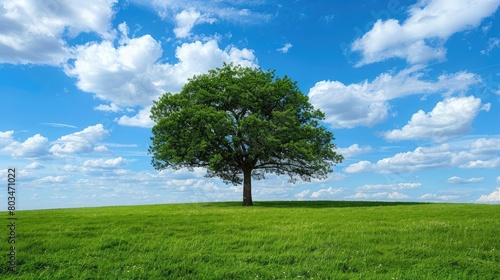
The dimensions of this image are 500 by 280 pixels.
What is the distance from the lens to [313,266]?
43.8ft

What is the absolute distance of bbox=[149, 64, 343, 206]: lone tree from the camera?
4156 centimetres

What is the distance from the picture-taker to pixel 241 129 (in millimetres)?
40906

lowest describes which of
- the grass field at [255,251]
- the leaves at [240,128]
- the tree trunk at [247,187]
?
the grass field at [255,251]

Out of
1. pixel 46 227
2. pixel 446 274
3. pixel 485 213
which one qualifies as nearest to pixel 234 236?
pixel 446 274

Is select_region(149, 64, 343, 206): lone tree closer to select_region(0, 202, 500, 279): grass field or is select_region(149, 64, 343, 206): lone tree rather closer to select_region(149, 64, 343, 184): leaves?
select_region(149, 64, 343, 184): leaves

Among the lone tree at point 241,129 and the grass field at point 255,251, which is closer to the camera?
the grass field at point 255,251

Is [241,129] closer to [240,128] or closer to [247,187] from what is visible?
[240,128]

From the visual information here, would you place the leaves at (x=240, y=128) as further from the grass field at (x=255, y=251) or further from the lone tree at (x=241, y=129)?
the grass field at (x=255, y=251)

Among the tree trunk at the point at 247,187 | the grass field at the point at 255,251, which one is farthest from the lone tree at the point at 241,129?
the grass field at the point at 255,251

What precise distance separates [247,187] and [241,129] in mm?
7140

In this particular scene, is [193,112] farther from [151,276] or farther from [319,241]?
[151,276]

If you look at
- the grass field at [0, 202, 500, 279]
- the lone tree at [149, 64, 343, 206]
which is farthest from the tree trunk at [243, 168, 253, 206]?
the grass field at [0, 202, 500, 279]

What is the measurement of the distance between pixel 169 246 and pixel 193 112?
88.5ft

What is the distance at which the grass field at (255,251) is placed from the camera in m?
12.9
